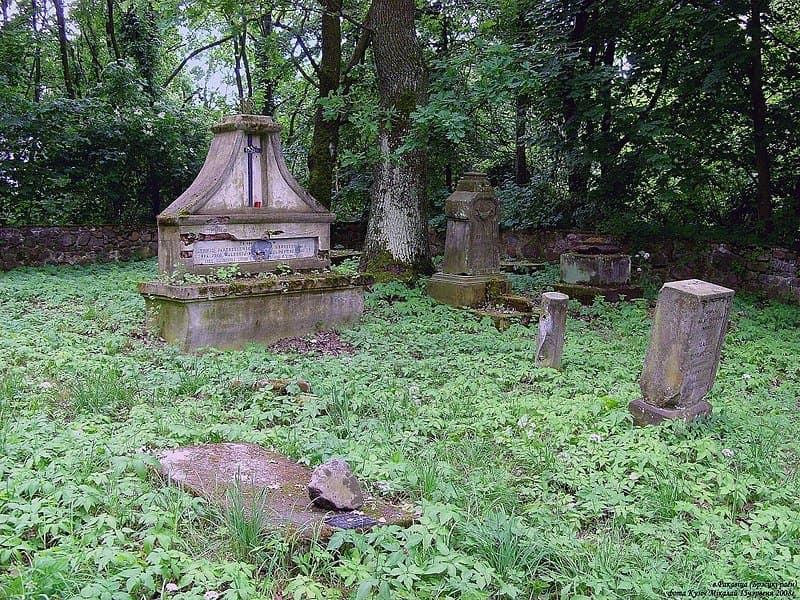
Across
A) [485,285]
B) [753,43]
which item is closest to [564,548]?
[485,285]

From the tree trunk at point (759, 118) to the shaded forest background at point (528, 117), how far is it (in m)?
0.03

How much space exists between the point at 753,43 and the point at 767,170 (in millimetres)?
2209

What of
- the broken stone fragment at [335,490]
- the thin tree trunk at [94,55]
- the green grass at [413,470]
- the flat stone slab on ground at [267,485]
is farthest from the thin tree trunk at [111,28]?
the broken stone fragment at [335,490]

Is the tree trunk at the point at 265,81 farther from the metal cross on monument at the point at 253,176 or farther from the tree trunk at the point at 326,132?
the metal cross on monument at the point at 253,176

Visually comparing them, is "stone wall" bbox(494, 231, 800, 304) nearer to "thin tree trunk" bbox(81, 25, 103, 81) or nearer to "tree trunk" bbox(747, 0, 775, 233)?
"tree trunk" bbox(747, 0, 775, 233)

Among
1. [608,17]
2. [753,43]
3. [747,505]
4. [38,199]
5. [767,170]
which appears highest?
[608,17]

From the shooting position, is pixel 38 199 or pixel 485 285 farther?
pixel 38 199

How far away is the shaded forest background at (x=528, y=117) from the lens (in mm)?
10375

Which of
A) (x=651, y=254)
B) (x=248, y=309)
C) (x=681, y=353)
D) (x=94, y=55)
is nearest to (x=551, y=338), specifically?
(x=681, y=353)

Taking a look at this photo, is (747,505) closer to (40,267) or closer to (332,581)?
(332,581)

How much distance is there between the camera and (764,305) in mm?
10523

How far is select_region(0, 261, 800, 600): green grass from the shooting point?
2568 mm

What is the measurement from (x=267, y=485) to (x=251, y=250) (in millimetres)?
4613

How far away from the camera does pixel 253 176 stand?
7.57m
